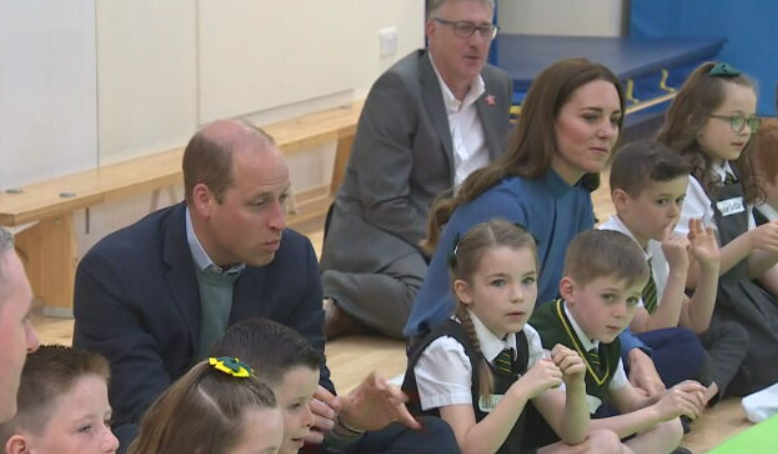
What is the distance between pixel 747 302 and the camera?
479cm

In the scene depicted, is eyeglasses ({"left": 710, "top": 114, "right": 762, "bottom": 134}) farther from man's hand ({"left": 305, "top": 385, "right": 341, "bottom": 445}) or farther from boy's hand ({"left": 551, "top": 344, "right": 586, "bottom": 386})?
man's hand ({"left": 305, "top": 385, "right": 341, "bottom": 445})

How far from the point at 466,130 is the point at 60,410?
304 cm

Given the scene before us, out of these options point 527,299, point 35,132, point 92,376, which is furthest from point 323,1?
point 92,376

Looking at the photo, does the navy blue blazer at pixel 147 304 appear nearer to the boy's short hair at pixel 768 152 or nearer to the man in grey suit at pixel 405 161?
the man in grey suit at pixel 405 161

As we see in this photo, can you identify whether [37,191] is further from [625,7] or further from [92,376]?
[625,7]

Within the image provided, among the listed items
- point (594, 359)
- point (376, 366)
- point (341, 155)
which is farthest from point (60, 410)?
point (341, 155)

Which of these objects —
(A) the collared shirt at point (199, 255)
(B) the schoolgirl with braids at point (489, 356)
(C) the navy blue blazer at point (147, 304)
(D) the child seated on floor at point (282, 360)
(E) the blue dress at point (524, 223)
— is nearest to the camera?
(D) the child seated on floor at point (282, 360)

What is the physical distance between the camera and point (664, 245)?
4.27 metres

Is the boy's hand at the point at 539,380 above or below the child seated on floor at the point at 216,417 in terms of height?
below

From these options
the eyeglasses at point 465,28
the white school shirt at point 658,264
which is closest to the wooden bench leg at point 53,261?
the eyeglasses at point 465,28

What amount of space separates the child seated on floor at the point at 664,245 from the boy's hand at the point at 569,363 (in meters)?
0.94

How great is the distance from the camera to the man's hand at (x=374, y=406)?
300cm

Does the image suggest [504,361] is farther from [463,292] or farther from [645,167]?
[645,167]

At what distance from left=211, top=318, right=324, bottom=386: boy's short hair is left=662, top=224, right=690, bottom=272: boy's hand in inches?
62.8
